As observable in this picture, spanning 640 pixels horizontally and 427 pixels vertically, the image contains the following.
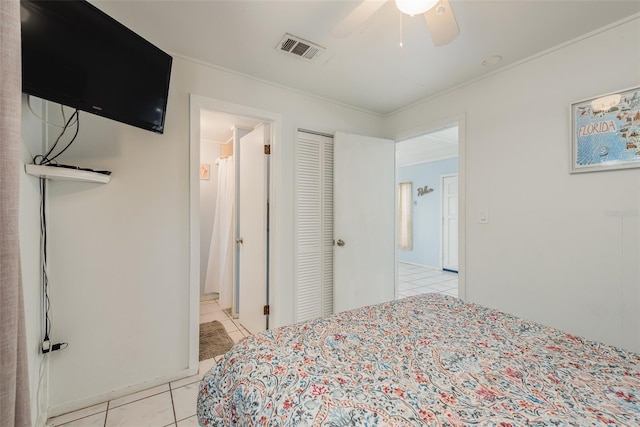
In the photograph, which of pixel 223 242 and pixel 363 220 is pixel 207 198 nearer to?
pixel 223 242

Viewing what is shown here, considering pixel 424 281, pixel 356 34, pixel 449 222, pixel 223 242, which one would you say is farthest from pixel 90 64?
pixel 449 222

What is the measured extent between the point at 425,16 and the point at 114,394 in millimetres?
2900

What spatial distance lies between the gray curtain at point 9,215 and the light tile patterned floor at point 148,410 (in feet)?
3.80

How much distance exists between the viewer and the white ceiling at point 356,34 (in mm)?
1521

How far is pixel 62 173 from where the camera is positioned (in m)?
1.41

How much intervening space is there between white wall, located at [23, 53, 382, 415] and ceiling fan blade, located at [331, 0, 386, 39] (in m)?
1.25

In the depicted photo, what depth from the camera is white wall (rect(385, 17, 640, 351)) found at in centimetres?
163

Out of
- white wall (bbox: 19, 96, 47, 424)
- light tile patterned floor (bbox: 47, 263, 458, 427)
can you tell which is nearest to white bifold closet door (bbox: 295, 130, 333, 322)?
light tile patterned floor (bbox: 47, 263, 458, 427)

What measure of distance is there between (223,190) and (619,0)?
12.4 ft

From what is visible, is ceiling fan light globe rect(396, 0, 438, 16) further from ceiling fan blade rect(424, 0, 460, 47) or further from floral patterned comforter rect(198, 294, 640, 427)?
floral patterned comforter rect(198, 294, 640, 427)

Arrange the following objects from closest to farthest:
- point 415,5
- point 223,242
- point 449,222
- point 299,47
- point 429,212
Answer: point 415,5 → point 299,47 → point 223,242 → point 449,222 → point 429,212

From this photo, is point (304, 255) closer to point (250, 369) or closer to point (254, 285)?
point (254, 285)

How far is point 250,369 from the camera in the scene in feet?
3.22

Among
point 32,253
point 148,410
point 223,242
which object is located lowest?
point 148,410
